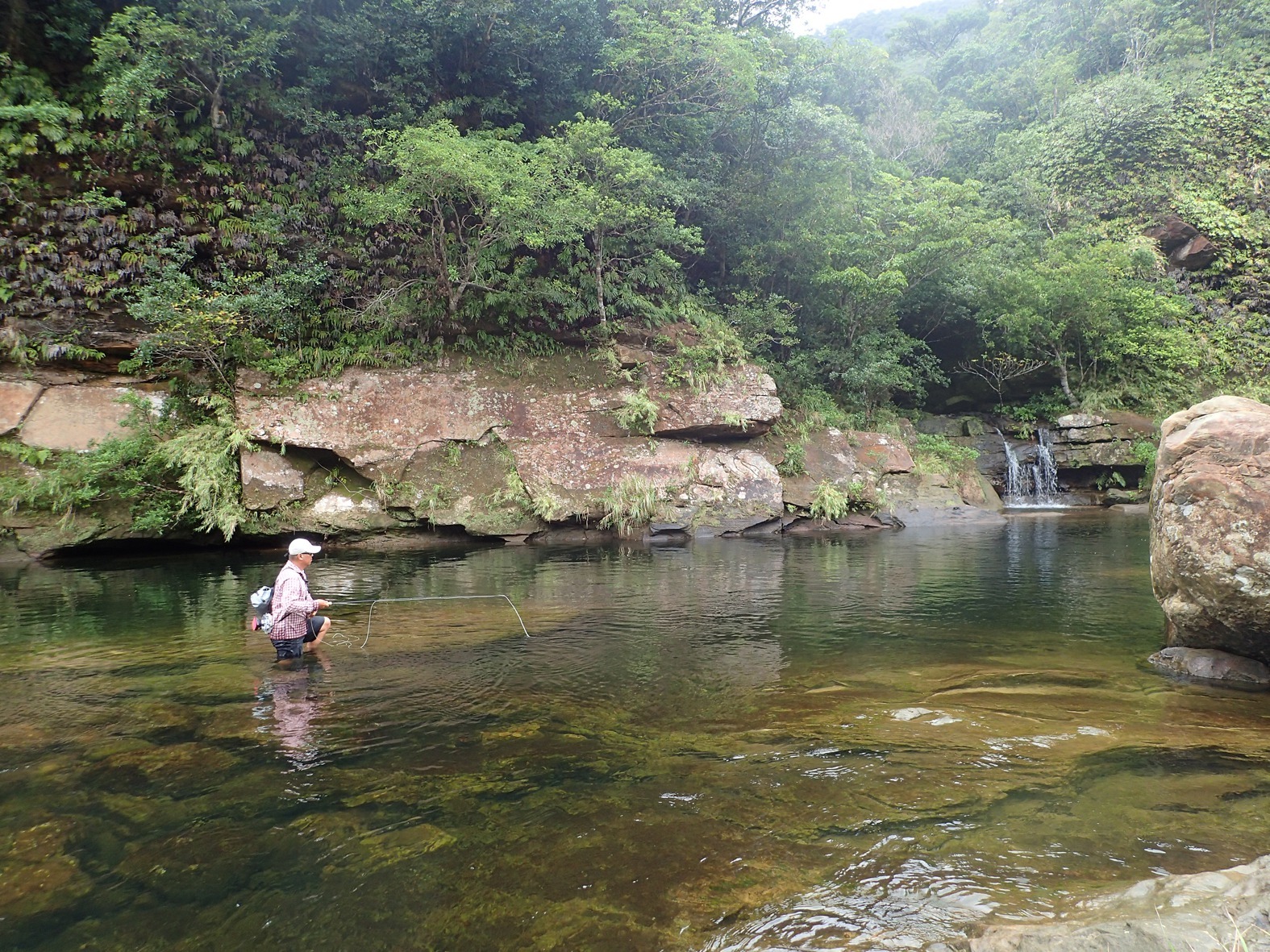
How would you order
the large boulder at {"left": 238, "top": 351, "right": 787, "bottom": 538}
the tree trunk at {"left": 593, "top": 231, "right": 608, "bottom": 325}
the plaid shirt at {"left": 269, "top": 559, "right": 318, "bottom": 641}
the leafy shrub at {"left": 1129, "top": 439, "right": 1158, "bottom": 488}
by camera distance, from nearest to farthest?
1. the plaid shirt at {"left": 269, "top": 559, "right": 318, "bottom": 641}
2. the large boulder at {"left": 238, "top": 351, "right": 787, "bottom": 538}
3. the tree trunk at {"left": 593, "top": 231, "right": 608, "bottom": 325}
4. the leafy shrub at {"left": 1129, "top": 439, "right": 1158, "bottom": 488}

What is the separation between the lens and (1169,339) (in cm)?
2327

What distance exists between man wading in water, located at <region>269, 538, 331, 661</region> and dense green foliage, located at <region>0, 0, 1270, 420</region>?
1054cm

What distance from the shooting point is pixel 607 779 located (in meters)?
4.06

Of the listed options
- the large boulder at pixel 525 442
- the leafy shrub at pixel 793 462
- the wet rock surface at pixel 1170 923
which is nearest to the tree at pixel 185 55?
the large boulder at pixel 525 442

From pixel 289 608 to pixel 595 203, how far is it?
14.1 m

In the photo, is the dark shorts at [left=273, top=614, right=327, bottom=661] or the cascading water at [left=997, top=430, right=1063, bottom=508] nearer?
→ the dark shorts at [left=273, top=614, right=327, bottom=661]

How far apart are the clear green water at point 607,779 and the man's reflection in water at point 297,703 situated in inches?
1.3

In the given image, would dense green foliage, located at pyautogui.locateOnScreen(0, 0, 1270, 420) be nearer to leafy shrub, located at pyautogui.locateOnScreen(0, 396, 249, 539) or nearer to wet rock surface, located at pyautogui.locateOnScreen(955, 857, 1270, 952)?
leafy shrub, located at pyautogui.locateOnScreen(0, 396, 249, 539)

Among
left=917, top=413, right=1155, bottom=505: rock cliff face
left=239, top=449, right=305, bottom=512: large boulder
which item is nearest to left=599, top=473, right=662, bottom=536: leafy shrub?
left=239, top=449, right=305, bottom=512: large boulder

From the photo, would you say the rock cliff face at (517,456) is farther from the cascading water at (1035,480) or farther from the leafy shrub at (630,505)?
the cascading water at (1035,480)

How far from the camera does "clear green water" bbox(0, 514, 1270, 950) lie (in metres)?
2.87

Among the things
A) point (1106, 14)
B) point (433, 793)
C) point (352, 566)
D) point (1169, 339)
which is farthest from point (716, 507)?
point (1106, 14)

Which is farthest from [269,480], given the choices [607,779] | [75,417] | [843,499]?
[843,499]

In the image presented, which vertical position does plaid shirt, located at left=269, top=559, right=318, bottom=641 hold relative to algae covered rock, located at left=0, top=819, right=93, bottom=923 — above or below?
above
